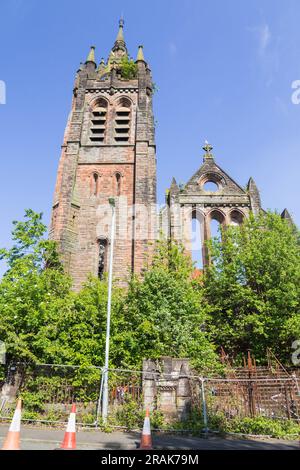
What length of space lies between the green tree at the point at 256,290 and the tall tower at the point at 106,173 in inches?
189

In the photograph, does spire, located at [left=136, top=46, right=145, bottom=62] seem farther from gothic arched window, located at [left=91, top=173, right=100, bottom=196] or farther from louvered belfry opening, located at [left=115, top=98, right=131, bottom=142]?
gothic arched window, located at [left=91, top=173, right=100, bottom=196]

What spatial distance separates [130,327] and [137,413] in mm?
4550

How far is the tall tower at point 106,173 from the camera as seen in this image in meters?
20.7

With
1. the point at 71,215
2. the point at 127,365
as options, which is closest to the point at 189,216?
the point at 71,215

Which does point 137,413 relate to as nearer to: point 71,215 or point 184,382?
point 184,382

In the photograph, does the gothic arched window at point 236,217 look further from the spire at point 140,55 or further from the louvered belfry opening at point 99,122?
the spire at point 140,55

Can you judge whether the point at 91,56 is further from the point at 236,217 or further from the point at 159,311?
the point at 159,311

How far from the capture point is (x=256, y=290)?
18641 millimetres

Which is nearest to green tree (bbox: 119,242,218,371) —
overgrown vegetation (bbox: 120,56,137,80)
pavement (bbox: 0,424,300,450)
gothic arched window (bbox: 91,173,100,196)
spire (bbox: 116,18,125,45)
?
pavement (bbox: 0,424,300,450)

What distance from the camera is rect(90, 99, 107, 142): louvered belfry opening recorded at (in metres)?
26.2

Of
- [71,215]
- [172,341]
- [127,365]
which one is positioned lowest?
[127,365]

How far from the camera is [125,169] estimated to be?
24203mm
